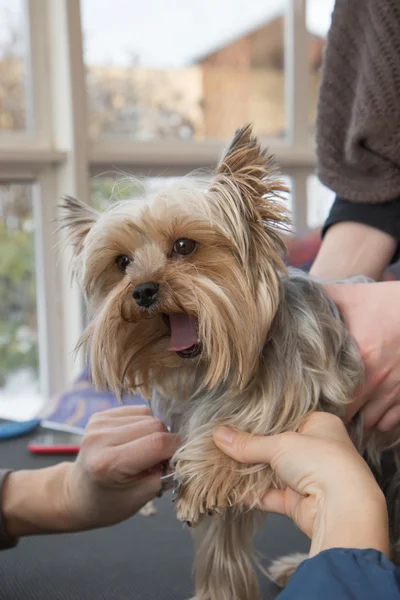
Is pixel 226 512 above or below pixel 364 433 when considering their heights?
below

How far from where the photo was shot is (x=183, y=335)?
95 centimetres

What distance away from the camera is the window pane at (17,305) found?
279 centimetres

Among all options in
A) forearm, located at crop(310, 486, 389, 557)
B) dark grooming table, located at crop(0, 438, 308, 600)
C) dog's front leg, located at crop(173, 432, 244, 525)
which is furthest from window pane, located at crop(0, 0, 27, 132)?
forearm, located at crop(310, 486, 389, 557)

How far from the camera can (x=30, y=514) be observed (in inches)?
44.6

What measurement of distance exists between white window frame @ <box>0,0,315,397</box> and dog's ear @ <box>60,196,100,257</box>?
4.73 ft

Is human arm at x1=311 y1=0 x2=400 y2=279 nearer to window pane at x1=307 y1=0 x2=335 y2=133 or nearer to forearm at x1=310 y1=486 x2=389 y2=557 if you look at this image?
forearm at x1=310 y1=486 x2=389 y2=557

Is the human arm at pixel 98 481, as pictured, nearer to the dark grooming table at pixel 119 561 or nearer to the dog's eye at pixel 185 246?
the dark grooming table at pixel 119 561

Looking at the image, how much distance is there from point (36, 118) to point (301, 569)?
238 cm

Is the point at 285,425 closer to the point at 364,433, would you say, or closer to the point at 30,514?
the point at 364,433

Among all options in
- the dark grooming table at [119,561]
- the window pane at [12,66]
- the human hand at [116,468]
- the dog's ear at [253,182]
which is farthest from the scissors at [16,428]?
the window pane at [12,66]

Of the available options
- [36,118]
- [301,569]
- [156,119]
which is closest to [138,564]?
[301,569]

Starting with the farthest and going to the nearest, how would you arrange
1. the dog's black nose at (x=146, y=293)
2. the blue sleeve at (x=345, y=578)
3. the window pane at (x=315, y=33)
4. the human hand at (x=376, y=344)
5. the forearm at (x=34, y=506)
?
the window pane at (x=315, y=33)
the forearm at (x=34, y=506)
the human hand at (x=376, y=344)
the dog's black nose at (x=146, y=293)
the blue sleeve at (x=345, y=578)

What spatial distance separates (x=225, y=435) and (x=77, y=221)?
1.26ft

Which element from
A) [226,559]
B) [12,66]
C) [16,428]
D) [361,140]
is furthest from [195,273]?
[12,66]
